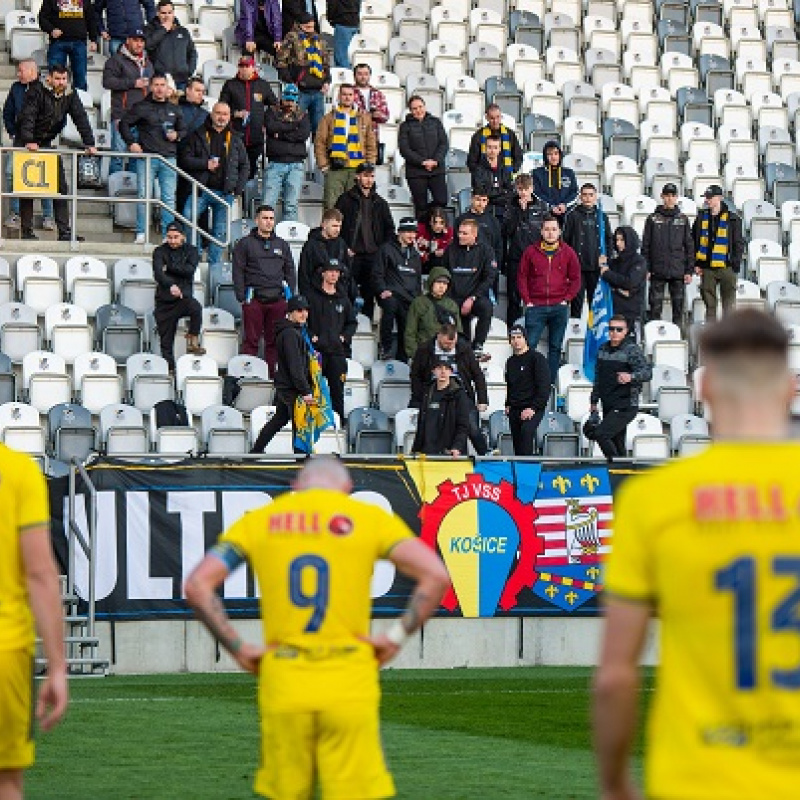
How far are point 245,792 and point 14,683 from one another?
173 inches

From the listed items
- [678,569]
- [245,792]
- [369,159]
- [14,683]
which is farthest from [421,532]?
[678,569]

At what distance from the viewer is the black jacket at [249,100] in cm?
2364

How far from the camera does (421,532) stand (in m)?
19.0

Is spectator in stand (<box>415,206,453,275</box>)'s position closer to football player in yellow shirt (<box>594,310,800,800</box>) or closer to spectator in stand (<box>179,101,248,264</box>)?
spectator in stand (<box>179,101,248,264</box>)

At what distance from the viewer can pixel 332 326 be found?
2109cm

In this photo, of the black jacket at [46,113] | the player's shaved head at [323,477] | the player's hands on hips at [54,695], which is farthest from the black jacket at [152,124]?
the player's hands on hips at [54,695]

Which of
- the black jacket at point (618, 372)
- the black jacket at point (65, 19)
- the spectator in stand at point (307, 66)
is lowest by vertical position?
the black jacket at point (618, 372)

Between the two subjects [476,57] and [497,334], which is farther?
[476,57]

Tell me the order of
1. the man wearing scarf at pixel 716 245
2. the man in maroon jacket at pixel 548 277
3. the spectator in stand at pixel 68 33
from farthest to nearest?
the man wearing scarf at pixel 716 245, the spectator in stand at pixel 68 33, the man in maroon jacket at pixel 548 277

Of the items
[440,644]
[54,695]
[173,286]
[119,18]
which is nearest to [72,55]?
[119,18]

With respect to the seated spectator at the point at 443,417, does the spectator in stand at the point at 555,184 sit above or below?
above

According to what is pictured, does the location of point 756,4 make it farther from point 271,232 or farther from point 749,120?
point 271,232

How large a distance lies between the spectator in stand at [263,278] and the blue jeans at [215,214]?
1533 mm

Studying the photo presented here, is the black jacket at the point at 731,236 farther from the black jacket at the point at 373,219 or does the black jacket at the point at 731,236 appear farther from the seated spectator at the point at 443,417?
the seated spectator at the point at 443,417
